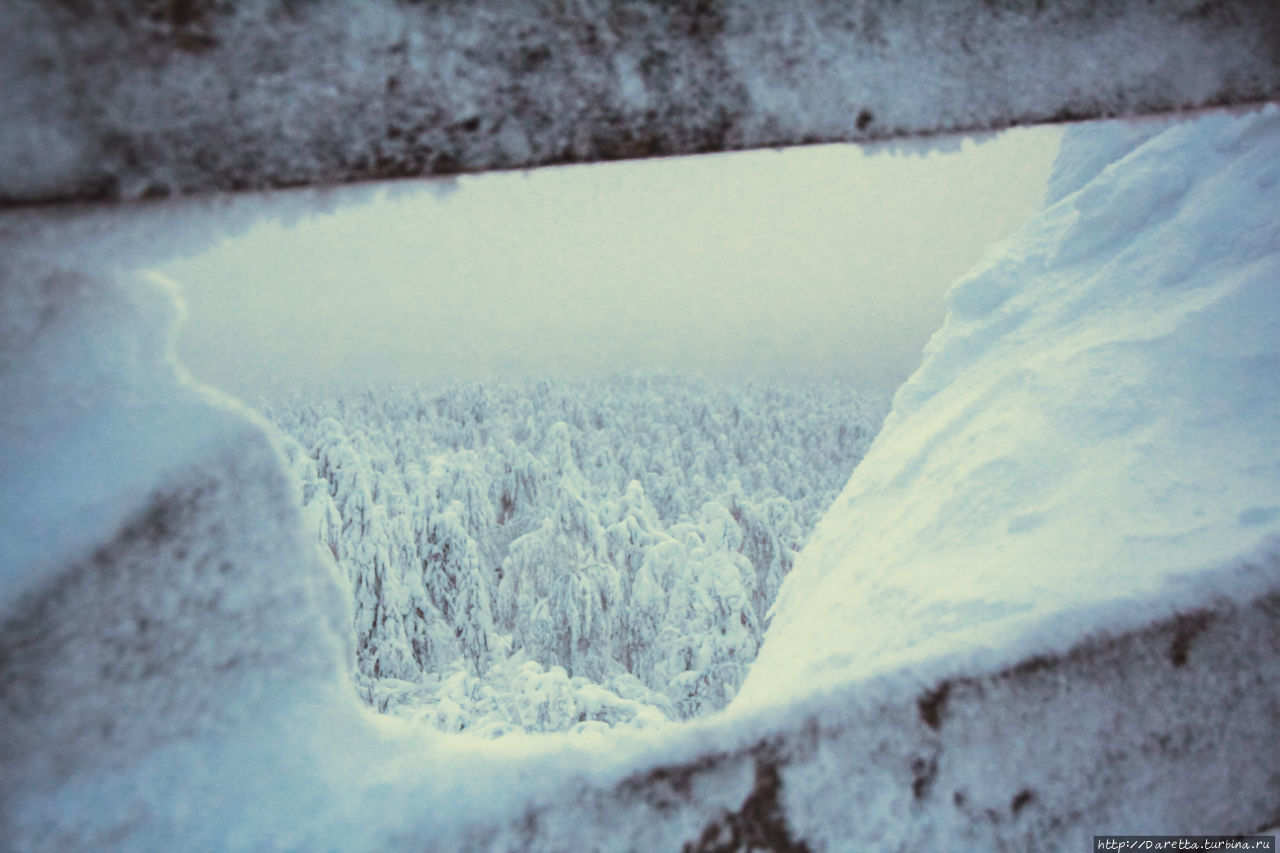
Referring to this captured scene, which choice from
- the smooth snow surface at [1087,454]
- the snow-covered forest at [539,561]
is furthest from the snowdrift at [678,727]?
the snow-covered forest at [539,561]

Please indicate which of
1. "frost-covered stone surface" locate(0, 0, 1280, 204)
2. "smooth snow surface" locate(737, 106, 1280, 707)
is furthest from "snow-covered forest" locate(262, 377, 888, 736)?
"frost-covered stone surface" locate(0, 0, 1280, 204)

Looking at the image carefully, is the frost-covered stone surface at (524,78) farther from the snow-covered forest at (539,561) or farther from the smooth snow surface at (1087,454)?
the snow-covered forest at (539,561)

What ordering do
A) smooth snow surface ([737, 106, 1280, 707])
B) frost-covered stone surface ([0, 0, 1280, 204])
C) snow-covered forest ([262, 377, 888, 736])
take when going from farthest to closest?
snow-covered forest ([262, 377, 888, 736])
smooth snow surface ([737, 106, 1280, 707])
frost-covered stone surface ([0, 0, 1280, 204])

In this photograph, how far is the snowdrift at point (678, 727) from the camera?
0.49m

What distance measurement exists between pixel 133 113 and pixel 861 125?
0.58 meters

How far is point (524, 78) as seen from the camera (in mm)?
511

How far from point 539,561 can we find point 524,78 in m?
5.76

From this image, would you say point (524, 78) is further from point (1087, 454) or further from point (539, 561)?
point (539, 561)

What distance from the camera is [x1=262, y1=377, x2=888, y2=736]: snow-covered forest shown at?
4.87 meters

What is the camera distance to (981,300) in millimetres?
1761

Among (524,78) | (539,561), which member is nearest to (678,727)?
(524,78)

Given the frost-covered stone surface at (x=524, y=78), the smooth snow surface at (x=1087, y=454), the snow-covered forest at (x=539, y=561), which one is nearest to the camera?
the frost-covered stone surface at (x=524, y=78)

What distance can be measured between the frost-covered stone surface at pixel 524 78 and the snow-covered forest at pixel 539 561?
278cm

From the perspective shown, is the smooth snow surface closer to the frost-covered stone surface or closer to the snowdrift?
the snowdrift
